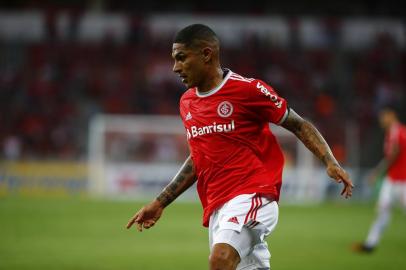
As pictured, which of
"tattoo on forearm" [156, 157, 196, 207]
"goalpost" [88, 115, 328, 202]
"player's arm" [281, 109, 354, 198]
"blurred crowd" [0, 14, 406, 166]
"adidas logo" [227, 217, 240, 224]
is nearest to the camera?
"player's arm" [281, 109, 354, 198]

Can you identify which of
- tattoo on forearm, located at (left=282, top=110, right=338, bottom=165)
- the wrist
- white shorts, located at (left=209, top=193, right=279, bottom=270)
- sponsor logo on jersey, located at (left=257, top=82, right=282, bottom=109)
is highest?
sponsor logo on jersey, located at (left=257, top=82, right=282, bottom=109)

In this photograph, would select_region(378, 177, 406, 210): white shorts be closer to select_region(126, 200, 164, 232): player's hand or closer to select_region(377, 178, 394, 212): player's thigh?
select_region(377, 178, 394, 212): player's thigh

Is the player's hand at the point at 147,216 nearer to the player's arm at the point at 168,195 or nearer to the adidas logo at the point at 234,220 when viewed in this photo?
the player's arm at the point at 168,195

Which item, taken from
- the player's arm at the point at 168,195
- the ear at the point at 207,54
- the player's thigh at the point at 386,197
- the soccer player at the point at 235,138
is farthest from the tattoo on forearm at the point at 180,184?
the player's thigh at the point at 386,197

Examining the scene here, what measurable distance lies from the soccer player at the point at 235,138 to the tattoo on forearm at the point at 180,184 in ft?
1.08

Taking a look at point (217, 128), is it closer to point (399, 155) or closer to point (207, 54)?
point (207, 54)

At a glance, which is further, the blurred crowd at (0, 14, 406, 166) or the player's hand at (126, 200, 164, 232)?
the blurred crowd at (0, 14, 406, 166)

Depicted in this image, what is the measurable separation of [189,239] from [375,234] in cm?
362

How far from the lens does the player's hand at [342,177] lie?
15.8 feet

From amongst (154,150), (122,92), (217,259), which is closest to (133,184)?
(154,150)

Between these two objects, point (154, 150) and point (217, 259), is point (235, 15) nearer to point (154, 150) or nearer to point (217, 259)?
point (154, 150)

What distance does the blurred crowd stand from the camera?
2639cm

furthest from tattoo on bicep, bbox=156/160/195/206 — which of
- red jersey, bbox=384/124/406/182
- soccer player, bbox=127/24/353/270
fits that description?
red jersey, bbox=384/124/406/182

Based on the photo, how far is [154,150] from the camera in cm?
2422
